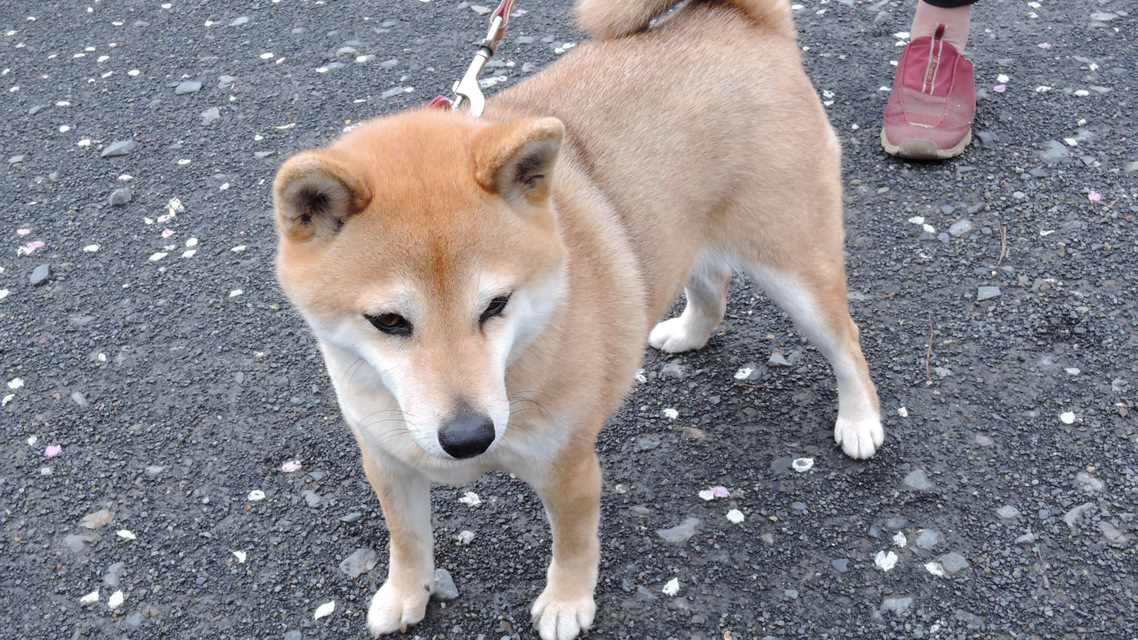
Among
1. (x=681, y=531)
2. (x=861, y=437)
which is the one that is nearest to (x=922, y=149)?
(x=861, y=437)

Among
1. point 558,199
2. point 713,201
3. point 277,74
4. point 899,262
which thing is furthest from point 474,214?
point 277,74

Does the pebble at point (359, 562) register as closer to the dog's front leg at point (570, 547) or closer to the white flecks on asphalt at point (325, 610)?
the white flecks on asphalt at point (325, 610)

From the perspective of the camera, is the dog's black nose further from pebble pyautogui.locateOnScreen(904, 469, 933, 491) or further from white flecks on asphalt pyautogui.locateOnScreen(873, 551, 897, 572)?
pebble pyautogui.locateOnScreen(904, 469, 933, 491)

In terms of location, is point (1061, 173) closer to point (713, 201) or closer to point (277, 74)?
point (713, 201)

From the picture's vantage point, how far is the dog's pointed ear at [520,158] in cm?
183

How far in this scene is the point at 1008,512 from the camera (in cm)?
270

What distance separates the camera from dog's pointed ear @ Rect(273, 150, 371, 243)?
1.71 metres

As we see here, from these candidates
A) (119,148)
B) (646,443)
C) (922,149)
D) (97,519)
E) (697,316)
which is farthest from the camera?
(119,148)

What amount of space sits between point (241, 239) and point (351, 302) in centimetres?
244

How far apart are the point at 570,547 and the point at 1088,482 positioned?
162 cm

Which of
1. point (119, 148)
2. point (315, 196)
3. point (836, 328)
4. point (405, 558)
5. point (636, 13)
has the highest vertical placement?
point (315, 196)

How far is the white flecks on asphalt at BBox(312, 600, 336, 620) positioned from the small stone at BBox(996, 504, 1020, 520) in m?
1.98

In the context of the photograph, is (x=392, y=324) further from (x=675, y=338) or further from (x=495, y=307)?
(x=675, y=338)

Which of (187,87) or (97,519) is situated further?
(187,87)
